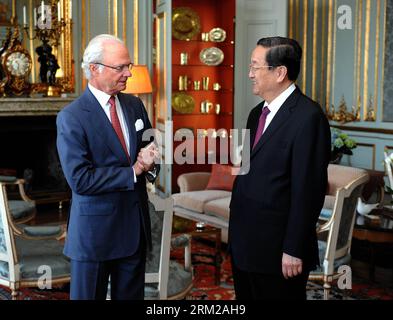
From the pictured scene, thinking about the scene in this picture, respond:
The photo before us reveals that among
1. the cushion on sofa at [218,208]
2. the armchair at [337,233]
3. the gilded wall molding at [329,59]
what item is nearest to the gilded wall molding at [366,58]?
the gilded wall molding at [329,59]

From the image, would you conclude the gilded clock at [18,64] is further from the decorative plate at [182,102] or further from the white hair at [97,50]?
the white hair at [97,50]

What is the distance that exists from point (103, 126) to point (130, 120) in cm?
11

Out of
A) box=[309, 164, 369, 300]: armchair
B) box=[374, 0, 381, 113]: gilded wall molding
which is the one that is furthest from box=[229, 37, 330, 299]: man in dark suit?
box=[374, 0, 381, 113]: gilded wall molding

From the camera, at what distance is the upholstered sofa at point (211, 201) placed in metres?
4.89

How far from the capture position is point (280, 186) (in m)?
2.04

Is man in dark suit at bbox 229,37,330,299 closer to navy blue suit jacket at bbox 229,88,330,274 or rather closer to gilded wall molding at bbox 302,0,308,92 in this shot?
navy blue suit jacket at bbox 229,88,330,274

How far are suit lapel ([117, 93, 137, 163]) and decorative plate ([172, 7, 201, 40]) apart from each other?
5441 mm

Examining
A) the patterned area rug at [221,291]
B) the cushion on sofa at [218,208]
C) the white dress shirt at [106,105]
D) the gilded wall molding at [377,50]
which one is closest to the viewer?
the white dress shirt at [106,105]

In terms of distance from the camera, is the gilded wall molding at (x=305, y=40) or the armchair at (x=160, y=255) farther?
the gilded wall molding at (x=305, y=40)

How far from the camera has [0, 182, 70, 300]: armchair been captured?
122 inches

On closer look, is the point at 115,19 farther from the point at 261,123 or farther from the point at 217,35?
the point at 261,123

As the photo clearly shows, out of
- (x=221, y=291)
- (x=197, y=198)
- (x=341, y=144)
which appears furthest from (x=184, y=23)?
(x=221, y=291)

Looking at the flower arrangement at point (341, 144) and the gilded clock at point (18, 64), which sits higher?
the gilded clock at point (18, 64)
